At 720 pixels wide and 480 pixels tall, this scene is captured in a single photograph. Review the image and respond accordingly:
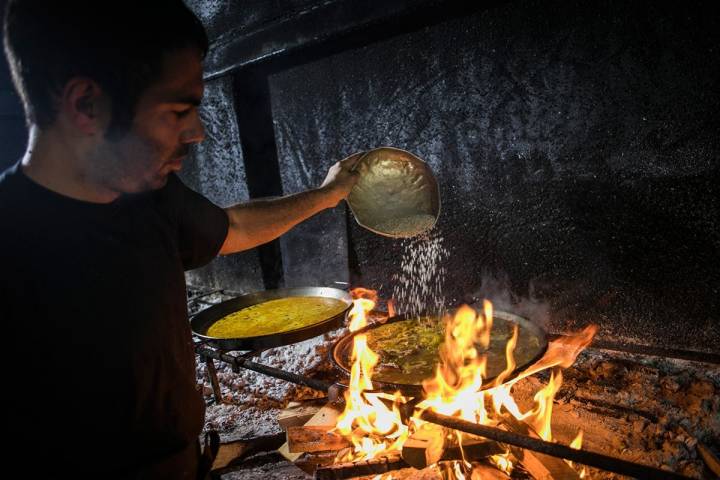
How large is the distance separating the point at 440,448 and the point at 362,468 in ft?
1.50

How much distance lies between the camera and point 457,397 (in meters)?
2.57

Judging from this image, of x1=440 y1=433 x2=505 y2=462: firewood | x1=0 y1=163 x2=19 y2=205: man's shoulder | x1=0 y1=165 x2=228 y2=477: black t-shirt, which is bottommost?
x1=440 y1=433 x2=505 y2=462: firewood

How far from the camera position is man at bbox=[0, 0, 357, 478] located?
163 centimetres

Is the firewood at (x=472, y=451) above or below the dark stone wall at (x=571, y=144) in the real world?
below

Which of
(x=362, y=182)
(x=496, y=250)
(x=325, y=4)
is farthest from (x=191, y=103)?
(x=496, y=250)

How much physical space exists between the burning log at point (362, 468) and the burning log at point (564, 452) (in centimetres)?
53

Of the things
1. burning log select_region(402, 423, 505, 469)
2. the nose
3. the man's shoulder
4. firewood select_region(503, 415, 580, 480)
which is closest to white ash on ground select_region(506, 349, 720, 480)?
firewood select_region(503, 415, 580, 480)

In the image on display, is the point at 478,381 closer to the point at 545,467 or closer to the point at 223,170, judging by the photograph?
the point at 545,467

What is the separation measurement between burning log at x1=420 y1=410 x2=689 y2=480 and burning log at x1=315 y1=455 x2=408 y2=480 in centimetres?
53

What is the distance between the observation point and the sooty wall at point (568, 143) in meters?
3.26

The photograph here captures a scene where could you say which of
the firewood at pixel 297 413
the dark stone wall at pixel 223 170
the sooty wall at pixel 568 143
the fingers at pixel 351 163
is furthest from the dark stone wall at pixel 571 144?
the firewood at pixel 297 413

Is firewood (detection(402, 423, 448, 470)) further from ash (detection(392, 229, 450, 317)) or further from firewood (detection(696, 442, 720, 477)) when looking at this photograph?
ash (detection(392, 229, 450, 317))

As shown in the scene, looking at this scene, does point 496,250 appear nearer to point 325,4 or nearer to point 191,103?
point 325,4

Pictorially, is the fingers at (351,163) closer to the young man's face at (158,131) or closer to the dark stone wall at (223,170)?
the young man's face at (158,131)
